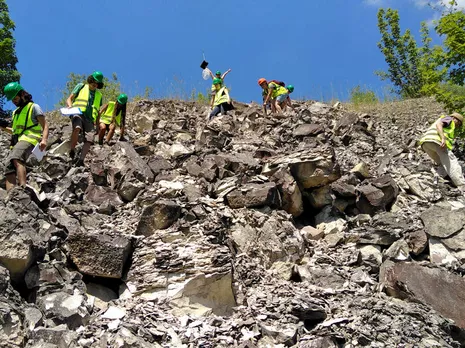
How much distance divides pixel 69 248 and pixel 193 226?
4.53ft

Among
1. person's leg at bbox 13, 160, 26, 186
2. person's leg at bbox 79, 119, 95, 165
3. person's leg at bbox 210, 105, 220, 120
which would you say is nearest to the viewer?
person's leg at bbox 13, 160, 26, 186

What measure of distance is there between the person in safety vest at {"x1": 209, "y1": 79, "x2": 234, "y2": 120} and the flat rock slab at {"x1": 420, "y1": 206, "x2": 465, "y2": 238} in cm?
607

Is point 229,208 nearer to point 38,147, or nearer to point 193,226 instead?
point 193,226

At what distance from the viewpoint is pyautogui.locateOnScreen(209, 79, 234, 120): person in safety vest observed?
35.2 feet

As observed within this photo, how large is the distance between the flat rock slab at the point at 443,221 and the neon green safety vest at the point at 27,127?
16.7 ft

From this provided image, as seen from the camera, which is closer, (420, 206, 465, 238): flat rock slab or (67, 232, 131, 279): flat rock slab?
(67, 232, 131, 279): flat rock slab

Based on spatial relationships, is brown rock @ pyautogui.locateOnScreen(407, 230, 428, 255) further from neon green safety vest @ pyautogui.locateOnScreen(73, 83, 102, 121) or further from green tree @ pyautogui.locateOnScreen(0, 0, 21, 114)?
green tree @ pyautogui.locateOnScreen(0, 0, 21, 114)

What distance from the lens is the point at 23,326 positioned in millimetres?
3436

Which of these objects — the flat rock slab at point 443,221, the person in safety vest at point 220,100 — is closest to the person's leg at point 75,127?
the person in safety vest at point 220,100

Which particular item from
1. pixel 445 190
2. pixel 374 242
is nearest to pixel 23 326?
pixel 374 242

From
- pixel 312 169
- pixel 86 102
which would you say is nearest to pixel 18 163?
pixel 86 102

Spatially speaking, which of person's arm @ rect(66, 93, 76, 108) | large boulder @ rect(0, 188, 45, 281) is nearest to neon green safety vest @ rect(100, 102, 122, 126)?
person's arm @ rect(66, 93, 76, 108)

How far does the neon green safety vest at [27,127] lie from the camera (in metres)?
5.36

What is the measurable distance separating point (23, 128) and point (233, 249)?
3014 mm
